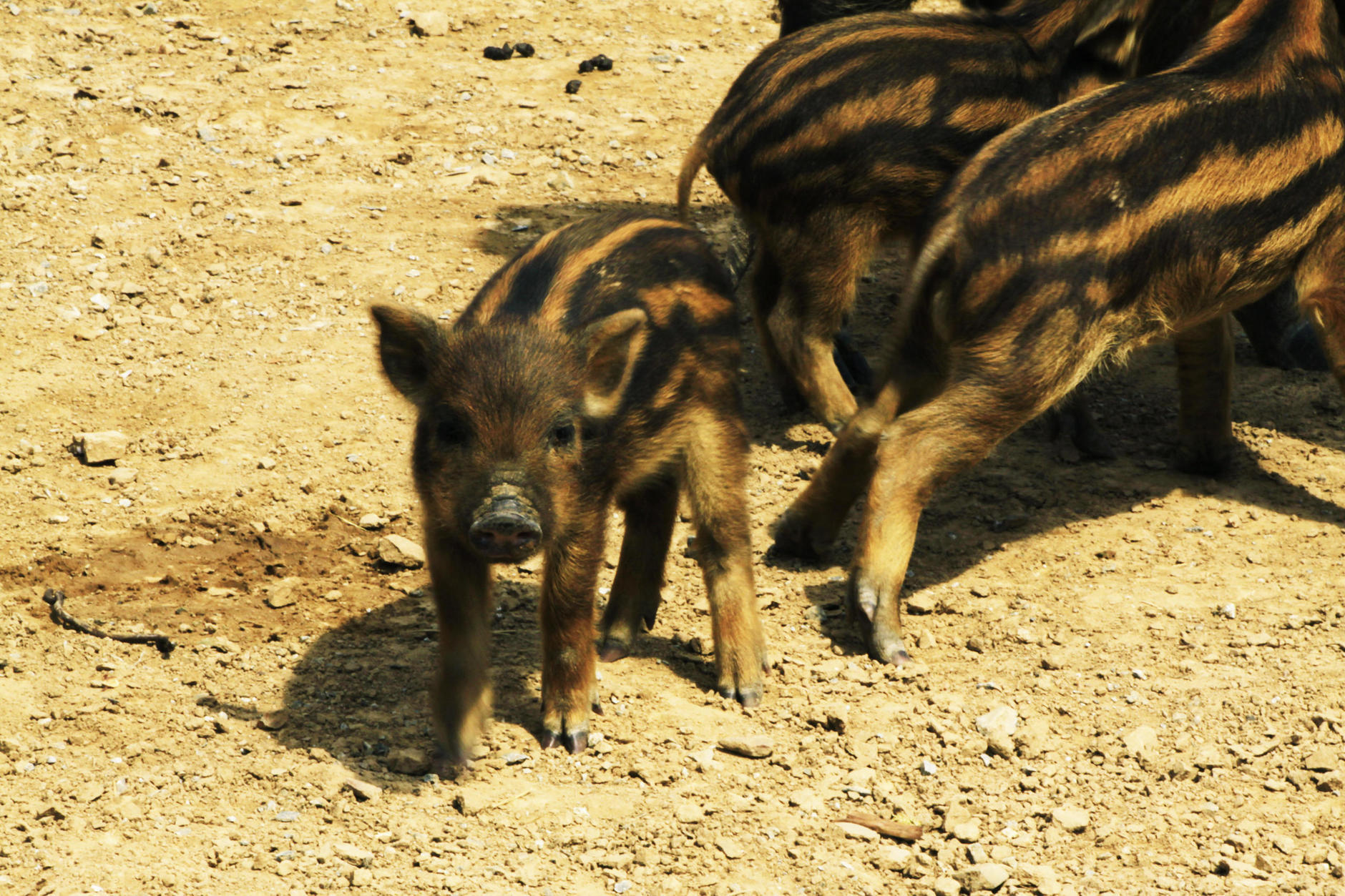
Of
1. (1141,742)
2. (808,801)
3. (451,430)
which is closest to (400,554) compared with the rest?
(451,430)

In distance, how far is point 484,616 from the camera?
3775 mm

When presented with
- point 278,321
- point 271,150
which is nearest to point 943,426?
point 278,321

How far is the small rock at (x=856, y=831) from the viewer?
343cm

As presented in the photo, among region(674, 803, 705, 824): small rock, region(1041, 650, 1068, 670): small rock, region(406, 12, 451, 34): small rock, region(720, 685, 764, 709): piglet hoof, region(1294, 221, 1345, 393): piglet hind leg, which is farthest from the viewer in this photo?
region(406, 12, 451, 34): small rock

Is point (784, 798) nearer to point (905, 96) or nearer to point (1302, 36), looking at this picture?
point (905, 96)

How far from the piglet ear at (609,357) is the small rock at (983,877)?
52.3 inches

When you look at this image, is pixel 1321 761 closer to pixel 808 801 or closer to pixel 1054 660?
pixel 1054 660

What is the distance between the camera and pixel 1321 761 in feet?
11.9

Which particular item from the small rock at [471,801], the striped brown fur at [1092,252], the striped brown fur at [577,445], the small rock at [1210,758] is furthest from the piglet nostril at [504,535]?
the small rock at [1210,758]

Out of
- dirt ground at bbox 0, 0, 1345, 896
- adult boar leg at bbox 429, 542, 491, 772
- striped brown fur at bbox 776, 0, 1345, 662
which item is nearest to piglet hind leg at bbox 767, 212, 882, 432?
dirt ground at bbox 0, 0, 1345, 896

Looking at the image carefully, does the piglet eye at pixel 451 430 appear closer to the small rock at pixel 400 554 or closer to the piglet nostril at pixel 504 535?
the piglet nostril at pixel 504 535

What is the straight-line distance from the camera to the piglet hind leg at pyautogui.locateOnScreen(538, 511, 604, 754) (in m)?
3.61

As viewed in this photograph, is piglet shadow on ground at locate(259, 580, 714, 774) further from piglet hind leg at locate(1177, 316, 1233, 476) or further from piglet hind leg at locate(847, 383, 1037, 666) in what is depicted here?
piglet hind leg at locate(1177, 316, 1233, 476)

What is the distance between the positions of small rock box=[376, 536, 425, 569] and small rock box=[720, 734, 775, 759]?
125 cm
